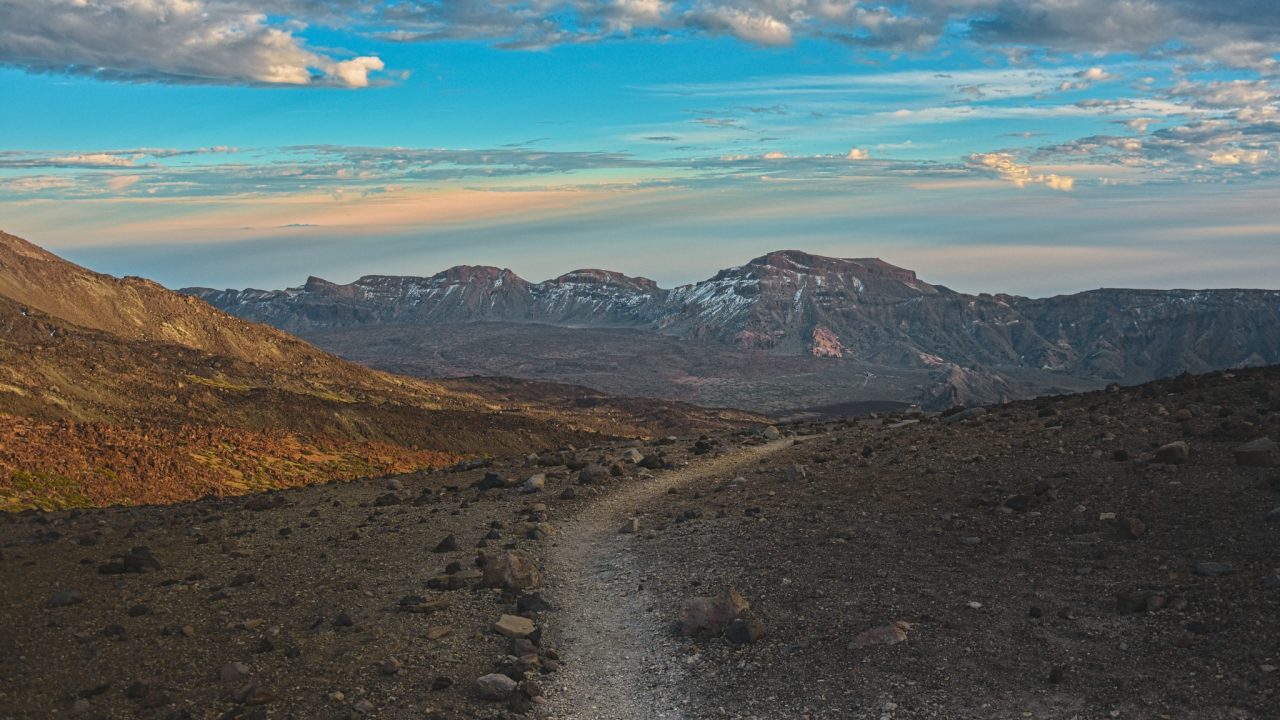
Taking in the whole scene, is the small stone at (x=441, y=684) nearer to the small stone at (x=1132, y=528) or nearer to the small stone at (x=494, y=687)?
the small stone at (x=494, y=687)

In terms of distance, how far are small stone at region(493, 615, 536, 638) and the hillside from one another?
30.8m

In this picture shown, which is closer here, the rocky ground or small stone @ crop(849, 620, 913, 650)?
the rocky ground

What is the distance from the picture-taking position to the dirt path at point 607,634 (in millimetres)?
15570

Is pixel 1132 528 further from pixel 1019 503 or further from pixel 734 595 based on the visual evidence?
pixel 734 595

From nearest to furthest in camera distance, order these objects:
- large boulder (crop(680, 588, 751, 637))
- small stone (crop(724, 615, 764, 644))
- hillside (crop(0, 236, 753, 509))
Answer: small stone (crop(724, 615, 764, 644))
large boulder (crop(680, 588, 751, 637))
hillside (crop(0, 236, 753, 509))

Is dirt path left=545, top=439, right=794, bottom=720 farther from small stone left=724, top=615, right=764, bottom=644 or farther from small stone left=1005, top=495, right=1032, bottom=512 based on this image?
small stone left=1005, top=495, right=1032, bottom=512

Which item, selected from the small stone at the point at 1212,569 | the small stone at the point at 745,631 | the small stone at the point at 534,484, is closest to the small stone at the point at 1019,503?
the small stone at the point at 1212,569

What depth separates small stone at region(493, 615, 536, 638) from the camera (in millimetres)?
18328

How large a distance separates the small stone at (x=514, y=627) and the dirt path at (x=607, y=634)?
0.60m

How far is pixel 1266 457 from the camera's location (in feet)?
73.8

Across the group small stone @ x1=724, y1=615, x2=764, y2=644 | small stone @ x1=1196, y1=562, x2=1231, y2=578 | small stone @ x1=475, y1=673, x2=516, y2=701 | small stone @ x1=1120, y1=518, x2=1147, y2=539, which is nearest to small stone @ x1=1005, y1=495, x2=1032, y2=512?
small stone @ x1=1120, y1=518, x2=1147, y2=539

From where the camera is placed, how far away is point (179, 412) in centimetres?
7275

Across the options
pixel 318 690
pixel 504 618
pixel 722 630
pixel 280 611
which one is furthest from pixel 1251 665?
pixel 280 611

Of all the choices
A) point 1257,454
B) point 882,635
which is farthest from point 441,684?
point 1257,454
